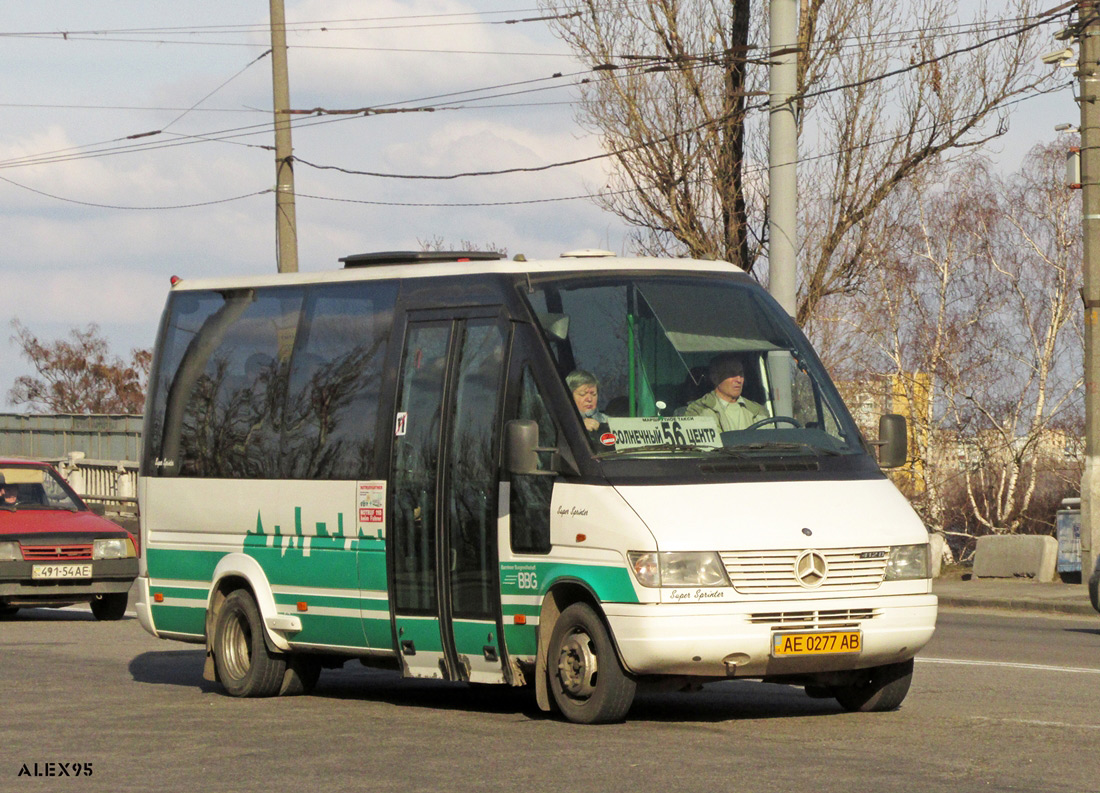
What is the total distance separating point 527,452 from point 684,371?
1.06m

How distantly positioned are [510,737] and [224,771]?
5.27ft

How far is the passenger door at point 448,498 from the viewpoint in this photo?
34.7 ft

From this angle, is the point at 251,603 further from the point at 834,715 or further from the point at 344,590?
the point at 834,715

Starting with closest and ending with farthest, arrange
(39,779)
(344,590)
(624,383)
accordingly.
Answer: (39,779)
(624,383)
(344,590)

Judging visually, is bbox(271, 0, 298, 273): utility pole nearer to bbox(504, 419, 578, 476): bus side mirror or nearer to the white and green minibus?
the white and green minibus

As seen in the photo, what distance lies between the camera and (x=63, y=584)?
61.2ft

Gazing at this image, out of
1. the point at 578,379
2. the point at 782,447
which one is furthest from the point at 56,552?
the point at 782,447

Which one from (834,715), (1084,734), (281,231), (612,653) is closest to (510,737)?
(612,653)

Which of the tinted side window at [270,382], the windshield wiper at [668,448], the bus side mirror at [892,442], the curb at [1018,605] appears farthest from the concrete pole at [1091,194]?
the windshield wiper at [668,448]

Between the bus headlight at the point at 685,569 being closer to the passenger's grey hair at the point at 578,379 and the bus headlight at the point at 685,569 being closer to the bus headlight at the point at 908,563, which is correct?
the bus headlight at the point at 908,563

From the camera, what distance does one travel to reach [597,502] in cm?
980

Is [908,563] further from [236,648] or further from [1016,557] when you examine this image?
[1016,557]

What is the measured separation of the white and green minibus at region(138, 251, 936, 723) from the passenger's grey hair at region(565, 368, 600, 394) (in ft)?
0.07

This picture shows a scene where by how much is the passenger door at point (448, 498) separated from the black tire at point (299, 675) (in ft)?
4.98
